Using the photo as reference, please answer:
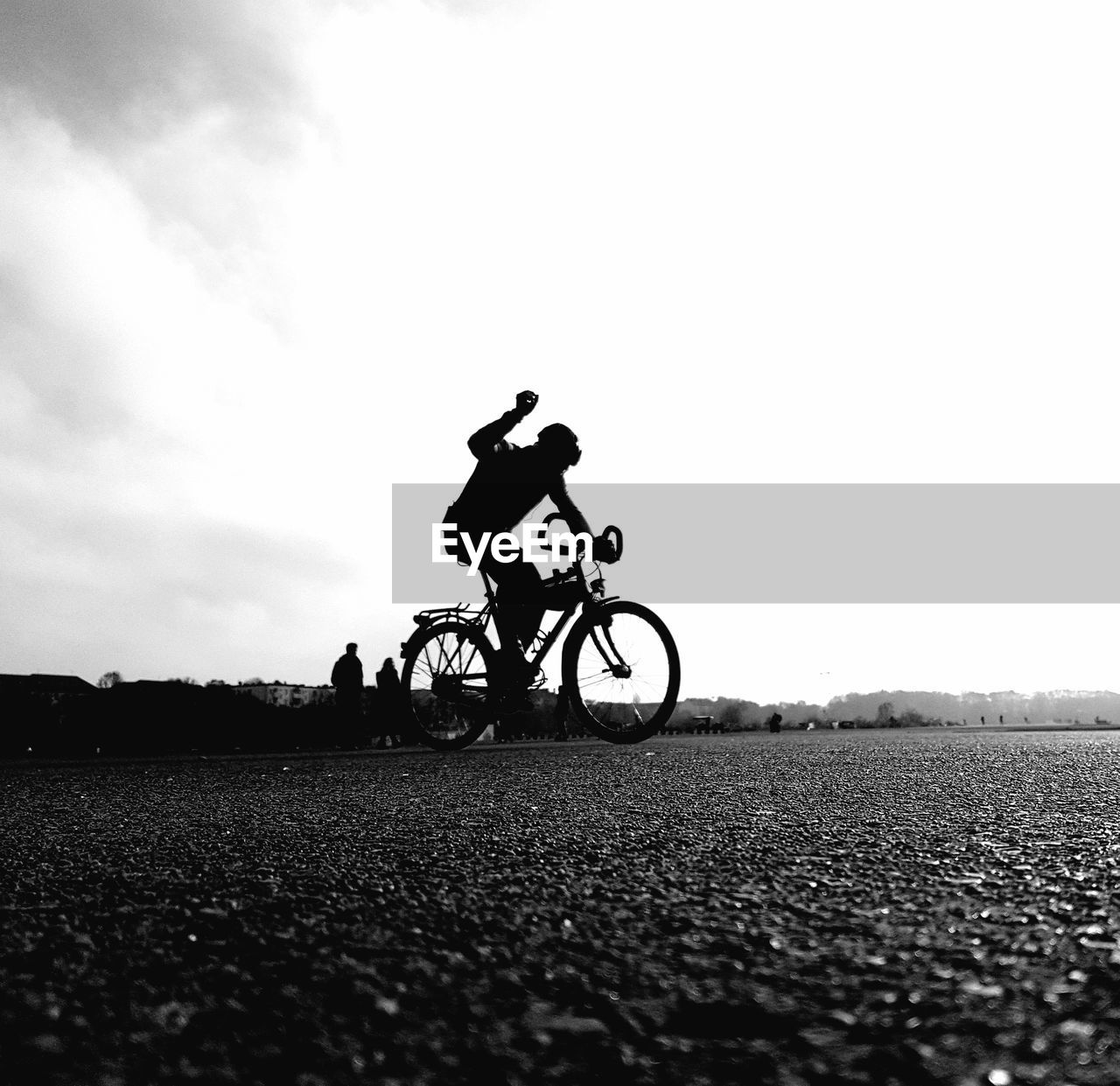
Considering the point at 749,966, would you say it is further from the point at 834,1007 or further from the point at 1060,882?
the point at 1060,882

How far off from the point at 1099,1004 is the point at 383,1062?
0.92 meters

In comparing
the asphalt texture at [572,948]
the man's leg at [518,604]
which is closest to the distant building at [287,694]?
the man's leg at [518,604]

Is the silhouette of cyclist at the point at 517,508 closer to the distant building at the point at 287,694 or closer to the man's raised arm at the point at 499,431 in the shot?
the man's raised arm at the point at 499,431

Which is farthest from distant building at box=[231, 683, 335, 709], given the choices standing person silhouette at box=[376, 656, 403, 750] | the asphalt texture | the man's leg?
the asphalt texture

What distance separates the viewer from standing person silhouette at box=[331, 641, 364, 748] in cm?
1485

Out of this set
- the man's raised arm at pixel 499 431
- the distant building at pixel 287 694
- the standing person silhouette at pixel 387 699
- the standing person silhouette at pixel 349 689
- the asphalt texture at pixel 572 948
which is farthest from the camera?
the distant building at pixel 287 694

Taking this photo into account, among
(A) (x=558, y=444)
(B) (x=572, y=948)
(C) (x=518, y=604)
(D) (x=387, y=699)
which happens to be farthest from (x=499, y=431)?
(D) (x=387, y=699)

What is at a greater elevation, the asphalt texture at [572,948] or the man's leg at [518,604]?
the man's leg at [518,604]

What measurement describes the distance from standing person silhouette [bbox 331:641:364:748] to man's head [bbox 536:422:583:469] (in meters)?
8.45

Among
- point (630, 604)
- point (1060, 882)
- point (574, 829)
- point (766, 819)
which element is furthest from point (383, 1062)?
point (630, 604)

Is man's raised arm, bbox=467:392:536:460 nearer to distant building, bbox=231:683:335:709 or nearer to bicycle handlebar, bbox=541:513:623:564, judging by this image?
bicycle handlebar, bbox=541:513:623:564

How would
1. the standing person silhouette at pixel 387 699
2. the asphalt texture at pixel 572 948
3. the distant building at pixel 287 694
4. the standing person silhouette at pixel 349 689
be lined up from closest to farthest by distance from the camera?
the asphalt texture at pixel 572 948, the standing person silhouette at pixel 349 689, the standing person silhouette at pixel 387 699, the distant building at pixel 287 694

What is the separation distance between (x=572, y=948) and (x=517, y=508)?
5945mm

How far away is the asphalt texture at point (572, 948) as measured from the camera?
42.5 inches
